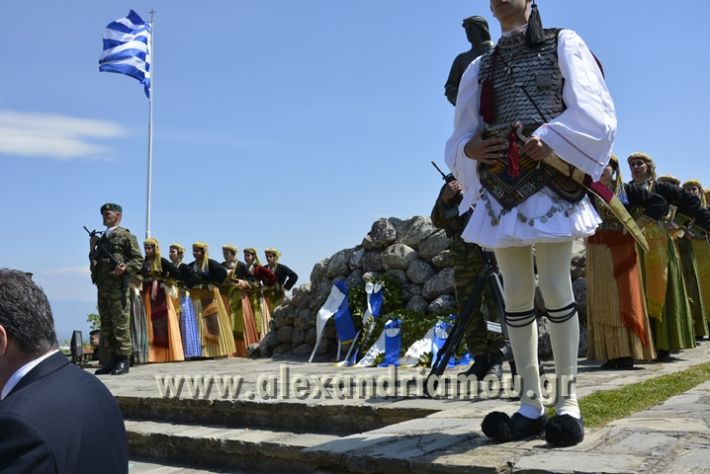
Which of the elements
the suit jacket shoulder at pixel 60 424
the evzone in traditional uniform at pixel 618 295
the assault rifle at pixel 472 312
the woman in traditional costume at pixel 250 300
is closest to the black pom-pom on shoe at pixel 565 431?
the suit jacket shoulder at pixel 60 424

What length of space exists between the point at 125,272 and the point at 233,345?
3.99 metres

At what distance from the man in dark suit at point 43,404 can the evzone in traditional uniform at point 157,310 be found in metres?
10.9

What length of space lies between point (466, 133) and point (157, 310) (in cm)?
1008

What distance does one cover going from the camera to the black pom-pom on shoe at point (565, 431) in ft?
10.9

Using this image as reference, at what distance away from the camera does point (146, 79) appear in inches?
712

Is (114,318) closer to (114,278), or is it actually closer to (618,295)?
(114,278)

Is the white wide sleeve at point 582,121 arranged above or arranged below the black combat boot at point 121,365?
above

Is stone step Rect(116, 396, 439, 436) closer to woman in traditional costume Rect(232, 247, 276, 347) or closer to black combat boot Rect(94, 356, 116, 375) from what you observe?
black combat boot Rect(94, 356, 116, 375)

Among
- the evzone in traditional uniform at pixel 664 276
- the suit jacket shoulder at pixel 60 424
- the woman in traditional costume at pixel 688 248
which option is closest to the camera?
the suit jacket shoulder at pixel 60 424

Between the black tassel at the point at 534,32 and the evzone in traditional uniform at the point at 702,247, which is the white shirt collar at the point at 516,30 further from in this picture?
the evzone in traditional uniform at the point at 702,247

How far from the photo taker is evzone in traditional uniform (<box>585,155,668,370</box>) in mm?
7215

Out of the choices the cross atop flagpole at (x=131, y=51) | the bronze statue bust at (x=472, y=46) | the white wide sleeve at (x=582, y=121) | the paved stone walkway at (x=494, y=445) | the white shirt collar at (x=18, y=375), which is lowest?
the paved stone walkway at (x=494, y=445)

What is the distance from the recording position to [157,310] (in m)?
13.1

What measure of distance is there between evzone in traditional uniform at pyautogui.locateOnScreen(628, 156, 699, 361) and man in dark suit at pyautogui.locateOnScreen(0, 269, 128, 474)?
663 cm
